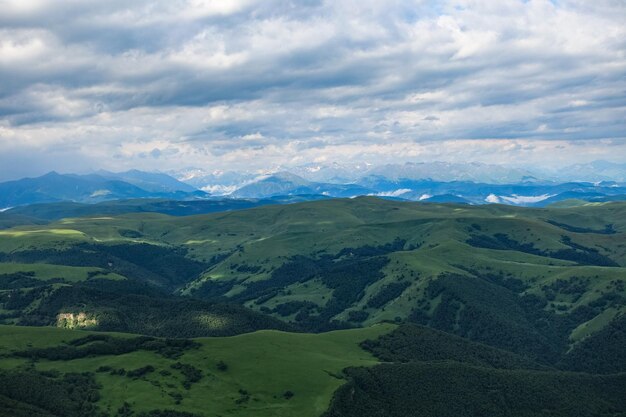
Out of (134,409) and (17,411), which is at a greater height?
(17,411)

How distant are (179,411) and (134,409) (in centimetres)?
1642

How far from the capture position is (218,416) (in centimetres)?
19975

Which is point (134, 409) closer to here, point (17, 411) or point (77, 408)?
point (77, 408)

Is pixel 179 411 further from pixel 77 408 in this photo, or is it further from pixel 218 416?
pixel 77 408

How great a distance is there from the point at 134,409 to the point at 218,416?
96.4 feet

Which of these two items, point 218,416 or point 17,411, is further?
point 218,416

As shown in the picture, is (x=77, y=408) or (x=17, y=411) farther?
(x=77, y=408)

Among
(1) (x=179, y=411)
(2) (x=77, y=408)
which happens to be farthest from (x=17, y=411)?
(1) (x=179, y=411)

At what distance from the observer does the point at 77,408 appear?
655 feet

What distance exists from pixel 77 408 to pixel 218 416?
49.5 metres

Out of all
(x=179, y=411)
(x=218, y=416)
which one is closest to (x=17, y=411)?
(x=179, y=411)

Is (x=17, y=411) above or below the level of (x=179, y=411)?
above

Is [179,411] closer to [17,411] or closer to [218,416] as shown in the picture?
[218,416]

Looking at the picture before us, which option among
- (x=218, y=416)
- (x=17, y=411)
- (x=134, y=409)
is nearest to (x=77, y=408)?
(x=134, y=409)
